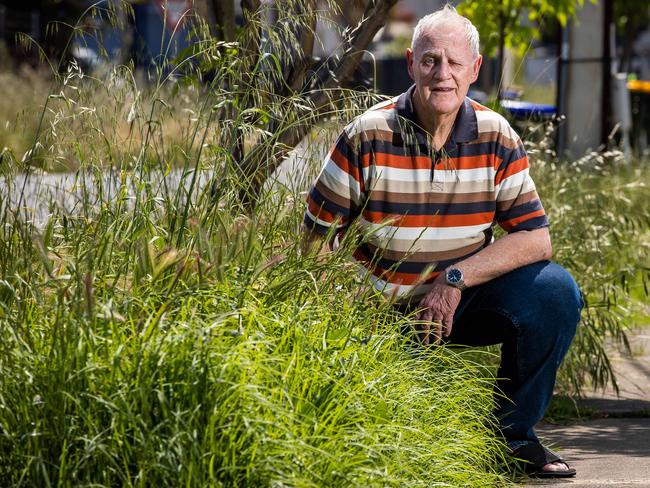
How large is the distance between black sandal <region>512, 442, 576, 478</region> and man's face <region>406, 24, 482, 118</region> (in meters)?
1.09

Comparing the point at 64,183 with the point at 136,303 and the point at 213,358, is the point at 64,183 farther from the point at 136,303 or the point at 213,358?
the point at 213,358

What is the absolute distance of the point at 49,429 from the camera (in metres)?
2.92

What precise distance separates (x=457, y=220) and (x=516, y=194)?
21 cm

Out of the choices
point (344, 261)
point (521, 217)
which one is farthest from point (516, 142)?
point (344, 261)

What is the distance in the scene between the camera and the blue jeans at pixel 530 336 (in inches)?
159

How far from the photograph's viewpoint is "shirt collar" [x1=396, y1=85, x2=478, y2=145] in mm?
4242

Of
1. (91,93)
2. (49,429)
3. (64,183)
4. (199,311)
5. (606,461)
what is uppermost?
(91,93)

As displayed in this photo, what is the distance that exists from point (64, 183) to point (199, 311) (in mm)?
1416

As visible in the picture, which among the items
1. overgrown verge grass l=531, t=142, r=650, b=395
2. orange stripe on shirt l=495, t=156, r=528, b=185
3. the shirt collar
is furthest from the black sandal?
overgrown verge grass l=531, t=142, r=650, b=395

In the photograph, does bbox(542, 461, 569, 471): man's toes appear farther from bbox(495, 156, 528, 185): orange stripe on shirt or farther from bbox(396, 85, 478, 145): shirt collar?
bbox(396, 85, 478, 145): shirt collar

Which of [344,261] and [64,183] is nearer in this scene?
[344,261]

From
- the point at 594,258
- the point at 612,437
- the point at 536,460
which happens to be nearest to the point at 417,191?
the point at 536,460

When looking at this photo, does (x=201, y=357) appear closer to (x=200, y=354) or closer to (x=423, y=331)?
(x=200, y=354)

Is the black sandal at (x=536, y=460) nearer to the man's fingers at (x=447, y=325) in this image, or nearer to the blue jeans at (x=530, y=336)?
the blue jeans at (x=530, y=336)
